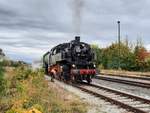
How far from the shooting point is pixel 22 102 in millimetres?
11680

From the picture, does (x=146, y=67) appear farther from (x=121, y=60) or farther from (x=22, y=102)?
(x=22, y=102)

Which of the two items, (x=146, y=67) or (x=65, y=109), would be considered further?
(x=146, y=67)

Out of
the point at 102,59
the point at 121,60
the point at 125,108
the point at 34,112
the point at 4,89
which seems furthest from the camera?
the point at 102,59

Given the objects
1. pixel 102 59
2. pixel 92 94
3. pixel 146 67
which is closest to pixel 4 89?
pixel 92 94

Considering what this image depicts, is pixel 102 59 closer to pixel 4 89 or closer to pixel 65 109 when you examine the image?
pixel 4 89

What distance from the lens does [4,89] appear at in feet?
60.1

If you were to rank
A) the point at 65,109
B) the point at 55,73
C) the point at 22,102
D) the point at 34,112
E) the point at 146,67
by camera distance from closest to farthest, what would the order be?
the point at 34,112
the point at 22,102
the point at 65,109
the point at 55,73
the point at 146,67

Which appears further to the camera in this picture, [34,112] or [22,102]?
[22,102]

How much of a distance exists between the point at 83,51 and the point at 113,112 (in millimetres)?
16793

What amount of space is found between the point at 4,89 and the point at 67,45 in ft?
45.8

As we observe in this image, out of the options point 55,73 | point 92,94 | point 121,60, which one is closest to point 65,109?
point 92,94

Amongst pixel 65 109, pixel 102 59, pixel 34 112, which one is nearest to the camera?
pixel 34 112

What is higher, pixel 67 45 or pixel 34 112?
pixel 67 45

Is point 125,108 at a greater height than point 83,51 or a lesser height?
lesser
